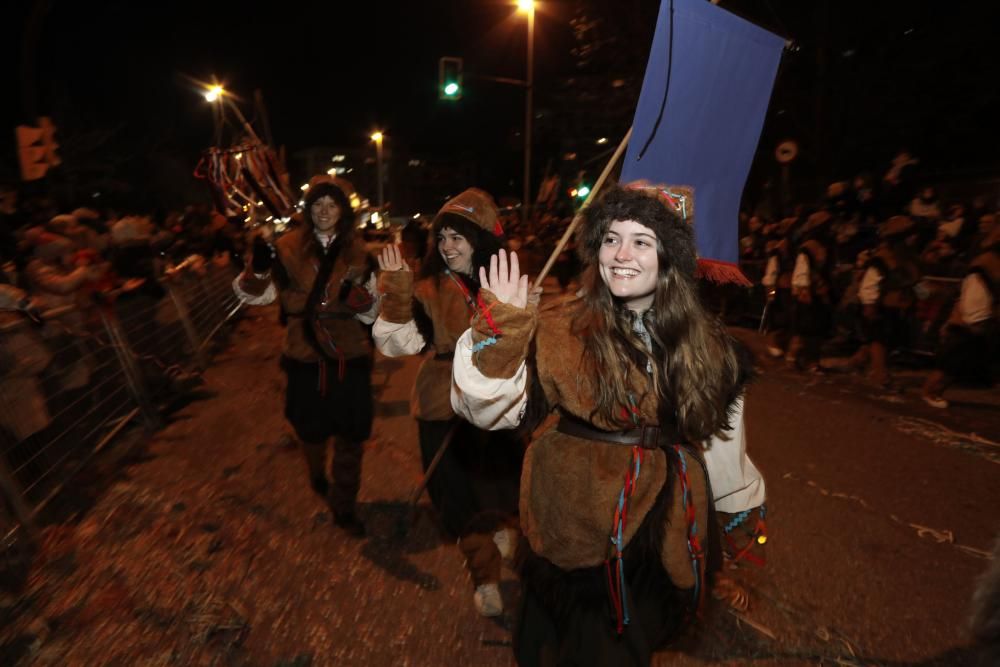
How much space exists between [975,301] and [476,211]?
5385mm

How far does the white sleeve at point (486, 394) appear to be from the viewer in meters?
1.99

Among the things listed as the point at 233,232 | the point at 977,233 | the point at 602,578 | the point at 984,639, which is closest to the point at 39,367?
the point at 602,578

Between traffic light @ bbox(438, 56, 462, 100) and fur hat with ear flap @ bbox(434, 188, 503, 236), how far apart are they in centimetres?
1103

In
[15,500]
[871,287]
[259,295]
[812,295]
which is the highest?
[259,295]

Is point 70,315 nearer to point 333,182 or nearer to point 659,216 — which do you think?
point 333,182

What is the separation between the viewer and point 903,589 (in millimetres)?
3643

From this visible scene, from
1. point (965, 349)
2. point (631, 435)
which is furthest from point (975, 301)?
point (631, 435)

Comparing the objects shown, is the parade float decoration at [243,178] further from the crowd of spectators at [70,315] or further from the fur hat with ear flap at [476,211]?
the fur hat with ear flap at [476,211]

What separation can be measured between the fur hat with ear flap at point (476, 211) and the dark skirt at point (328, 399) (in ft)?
3.78

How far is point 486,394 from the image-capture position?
199 centimetres

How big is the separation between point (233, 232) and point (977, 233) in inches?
470

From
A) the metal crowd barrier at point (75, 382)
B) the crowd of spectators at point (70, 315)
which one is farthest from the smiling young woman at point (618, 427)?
the crowd of spectators at point (70, 315)

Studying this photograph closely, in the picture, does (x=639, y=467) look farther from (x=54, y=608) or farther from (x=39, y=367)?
(x=39, y=367)

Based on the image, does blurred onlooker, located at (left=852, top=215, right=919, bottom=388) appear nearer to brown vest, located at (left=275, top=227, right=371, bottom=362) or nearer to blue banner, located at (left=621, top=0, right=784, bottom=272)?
blue banner, located at (left=621, top=0, right=784, bottom=272)
